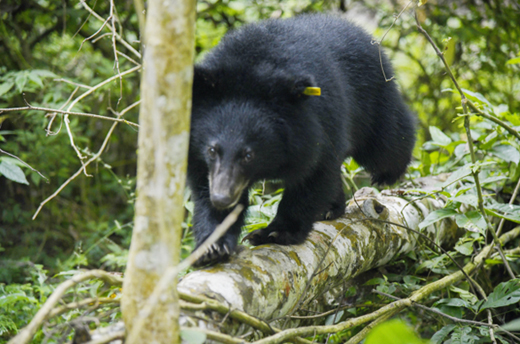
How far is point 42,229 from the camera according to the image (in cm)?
548

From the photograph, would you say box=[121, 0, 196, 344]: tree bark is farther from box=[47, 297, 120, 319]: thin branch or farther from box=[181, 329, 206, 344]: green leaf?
box=[47, 297, 120, 319]: thin branch

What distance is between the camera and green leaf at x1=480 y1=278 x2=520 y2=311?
2537 millimetres

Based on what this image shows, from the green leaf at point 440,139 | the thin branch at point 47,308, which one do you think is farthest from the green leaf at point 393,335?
the green leaf at point 440,139

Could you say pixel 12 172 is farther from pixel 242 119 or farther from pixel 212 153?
pixel 242 119

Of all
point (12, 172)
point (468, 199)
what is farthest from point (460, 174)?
point (12, 172)

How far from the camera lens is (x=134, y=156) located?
6.34m

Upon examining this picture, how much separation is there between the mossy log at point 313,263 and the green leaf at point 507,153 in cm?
58

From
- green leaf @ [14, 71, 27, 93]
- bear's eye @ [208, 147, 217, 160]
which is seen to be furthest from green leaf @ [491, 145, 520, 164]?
green leaf @ [14, 71, 27, 93]

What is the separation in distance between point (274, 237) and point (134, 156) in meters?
4.06

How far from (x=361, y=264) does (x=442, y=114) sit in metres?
4.88

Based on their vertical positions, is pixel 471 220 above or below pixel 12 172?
below

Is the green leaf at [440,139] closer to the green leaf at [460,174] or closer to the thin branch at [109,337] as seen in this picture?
the green leaf at [460,174]

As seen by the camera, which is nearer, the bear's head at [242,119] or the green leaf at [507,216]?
the bear's head at [242,119]

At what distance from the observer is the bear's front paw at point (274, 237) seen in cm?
265
